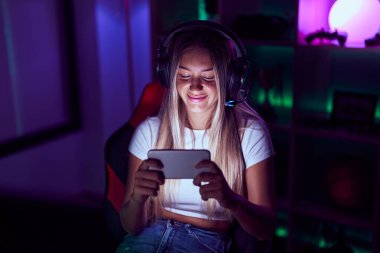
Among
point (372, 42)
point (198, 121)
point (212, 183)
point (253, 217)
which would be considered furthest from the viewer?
point (372, 42)

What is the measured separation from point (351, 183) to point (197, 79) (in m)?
1.21

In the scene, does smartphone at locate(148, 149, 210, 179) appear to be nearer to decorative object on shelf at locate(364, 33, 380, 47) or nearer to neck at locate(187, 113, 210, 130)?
neck at locate(187, 113, 210, 130)

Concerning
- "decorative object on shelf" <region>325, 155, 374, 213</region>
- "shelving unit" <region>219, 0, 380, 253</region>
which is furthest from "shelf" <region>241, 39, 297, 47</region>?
"decorative object on shelf" <region>325, 155, 374, 213</region>

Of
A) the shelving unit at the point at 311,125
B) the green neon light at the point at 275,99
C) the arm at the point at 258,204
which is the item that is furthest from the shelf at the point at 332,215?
the arm at the point at 258,204

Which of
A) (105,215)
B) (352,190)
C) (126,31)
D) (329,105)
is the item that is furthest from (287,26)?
(105,215)

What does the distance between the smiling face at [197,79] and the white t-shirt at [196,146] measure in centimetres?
14

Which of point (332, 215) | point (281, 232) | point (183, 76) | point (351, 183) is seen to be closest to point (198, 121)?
point (183, 76)

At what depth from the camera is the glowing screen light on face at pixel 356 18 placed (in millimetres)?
2115

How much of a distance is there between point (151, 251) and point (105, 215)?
0.28 meters

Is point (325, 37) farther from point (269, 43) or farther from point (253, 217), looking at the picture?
point (253, 217)

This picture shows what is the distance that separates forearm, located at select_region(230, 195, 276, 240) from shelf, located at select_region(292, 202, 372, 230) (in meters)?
1.05

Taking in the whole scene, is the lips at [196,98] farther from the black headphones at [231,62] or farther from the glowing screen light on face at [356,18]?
the glowing screen light on face at [356,18]

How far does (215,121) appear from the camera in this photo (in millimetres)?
1552

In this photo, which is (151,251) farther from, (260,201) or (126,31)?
(126,31)
